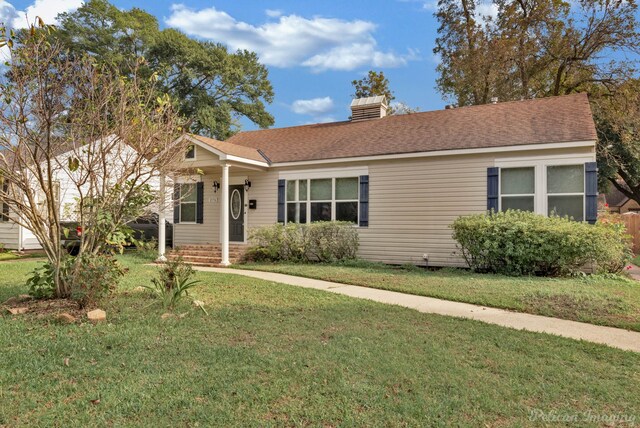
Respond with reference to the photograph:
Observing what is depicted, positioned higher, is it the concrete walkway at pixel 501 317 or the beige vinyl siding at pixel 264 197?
the beige vinyl siding at pixel 264 197

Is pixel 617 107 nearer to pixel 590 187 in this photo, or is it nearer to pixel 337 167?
pixel 590 187

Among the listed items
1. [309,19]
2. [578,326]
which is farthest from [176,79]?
[578,326]

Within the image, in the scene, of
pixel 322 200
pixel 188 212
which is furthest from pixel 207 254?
pixel 322 200

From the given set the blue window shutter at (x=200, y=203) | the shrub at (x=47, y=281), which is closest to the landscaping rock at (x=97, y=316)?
the shrub at (x=47, y=281)

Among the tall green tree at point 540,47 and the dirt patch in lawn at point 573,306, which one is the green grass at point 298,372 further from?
the tall green tree at point 540,47

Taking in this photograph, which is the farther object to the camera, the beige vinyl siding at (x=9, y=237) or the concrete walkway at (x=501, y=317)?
the beige vinyl siding at (x=9, y=237)

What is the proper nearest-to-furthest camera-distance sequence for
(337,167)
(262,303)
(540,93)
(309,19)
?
1. (262,303)
2. (337,167)
3. (309,19)
4. (540,93)

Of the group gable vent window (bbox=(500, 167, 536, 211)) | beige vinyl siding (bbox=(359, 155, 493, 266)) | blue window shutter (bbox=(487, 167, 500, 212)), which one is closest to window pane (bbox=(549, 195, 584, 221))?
gable vent window (bbox=(500, 167, 536, 211))

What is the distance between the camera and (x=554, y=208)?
952cm

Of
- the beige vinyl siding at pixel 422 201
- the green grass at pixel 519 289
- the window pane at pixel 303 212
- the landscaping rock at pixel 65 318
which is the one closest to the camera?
the landscaping rock at pixel 65 318

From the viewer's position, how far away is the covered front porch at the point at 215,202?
11562mm

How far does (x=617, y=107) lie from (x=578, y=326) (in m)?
16.3

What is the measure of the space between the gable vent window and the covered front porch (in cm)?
678

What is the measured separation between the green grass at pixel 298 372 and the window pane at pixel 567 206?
590 centimetres
